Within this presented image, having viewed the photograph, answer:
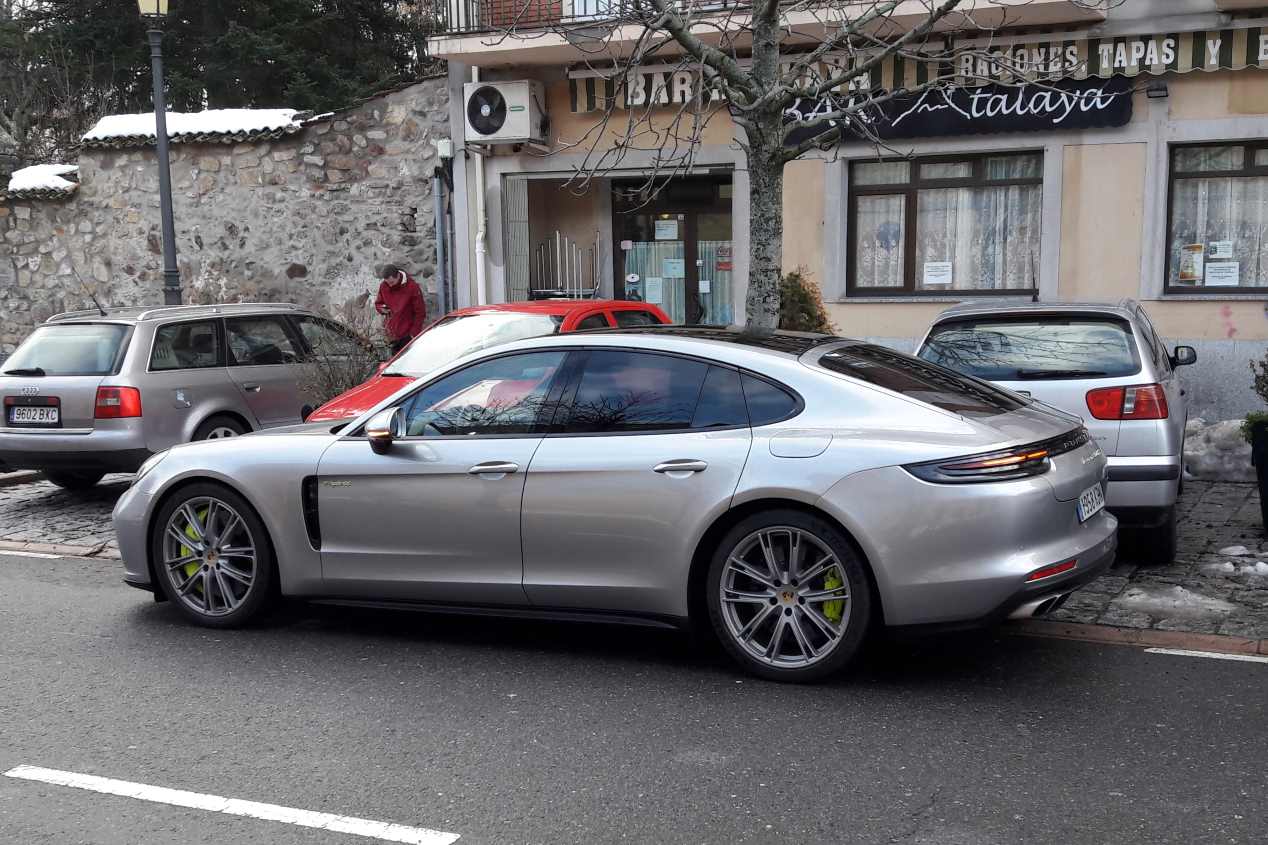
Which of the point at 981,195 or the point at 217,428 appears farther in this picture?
the point at 981,195

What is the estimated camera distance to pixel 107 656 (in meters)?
5.97

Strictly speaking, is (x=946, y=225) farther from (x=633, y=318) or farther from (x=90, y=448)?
(x=90, y=448)

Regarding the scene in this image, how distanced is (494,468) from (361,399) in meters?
3.90

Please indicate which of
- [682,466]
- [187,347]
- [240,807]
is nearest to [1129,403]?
[682,466]

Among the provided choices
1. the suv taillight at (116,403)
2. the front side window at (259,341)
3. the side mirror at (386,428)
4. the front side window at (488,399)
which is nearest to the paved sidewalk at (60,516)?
the suv taillight at (116,403)

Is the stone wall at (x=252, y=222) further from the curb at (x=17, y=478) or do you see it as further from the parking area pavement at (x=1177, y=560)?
the parking area pavement at (x=1177, y=560)

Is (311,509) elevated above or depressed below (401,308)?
below

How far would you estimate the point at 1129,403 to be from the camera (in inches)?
271

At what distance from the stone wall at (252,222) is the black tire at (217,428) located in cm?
497

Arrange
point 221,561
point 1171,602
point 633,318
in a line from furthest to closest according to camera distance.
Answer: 1. point 633,318
2. point 1171,602
3. point 221,561

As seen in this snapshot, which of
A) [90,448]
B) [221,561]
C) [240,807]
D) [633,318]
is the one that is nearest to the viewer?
[240,807]

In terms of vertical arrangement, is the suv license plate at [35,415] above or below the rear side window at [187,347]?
below

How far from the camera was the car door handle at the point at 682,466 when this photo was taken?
17.0 ft

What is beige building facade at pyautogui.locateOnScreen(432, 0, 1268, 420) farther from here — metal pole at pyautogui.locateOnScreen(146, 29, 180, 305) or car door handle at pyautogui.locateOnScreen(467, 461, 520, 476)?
car door handle at pyautogui.locateOnScreen(467, 461, 520, 476)
